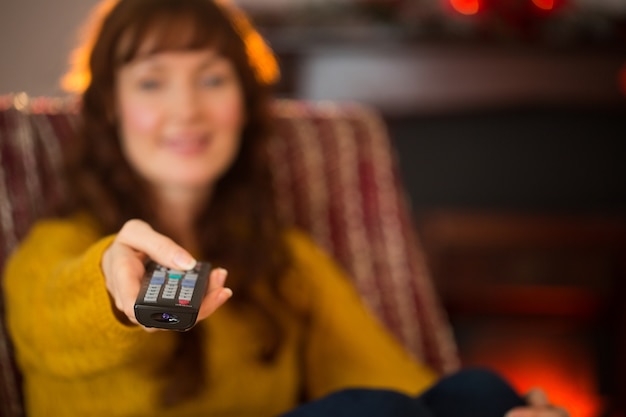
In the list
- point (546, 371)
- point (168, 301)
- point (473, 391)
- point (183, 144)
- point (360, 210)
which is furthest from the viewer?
point (546, 371)

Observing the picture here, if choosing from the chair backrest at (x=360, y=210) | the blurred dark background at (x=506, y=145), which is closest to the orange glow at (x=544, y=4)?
the blurred dark background at (x=506, y=145)

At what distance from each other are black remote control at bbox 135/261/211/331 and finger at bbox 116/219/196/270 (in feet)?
0.06

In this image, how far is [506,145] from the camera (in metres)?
2.31

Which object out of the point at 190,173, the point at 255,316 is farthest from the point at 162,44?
the point at 255,316

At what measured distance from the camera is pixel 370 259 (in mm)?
1320

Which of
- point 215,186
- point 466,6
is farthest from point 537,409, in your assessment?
point 466,6

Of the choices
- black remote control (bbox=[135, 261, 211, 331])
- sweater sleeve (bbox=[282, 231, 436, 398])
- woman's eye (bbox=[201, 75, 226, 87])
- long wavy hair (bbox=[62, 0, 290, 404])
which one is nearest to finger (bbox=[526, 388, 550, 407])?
sweater sleeve (bbox=[282, 231, 436, 398])

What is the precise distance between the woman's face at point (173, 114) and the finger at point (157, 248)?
285mm

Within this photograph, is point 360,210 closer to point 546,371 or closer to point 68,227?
point 68,227

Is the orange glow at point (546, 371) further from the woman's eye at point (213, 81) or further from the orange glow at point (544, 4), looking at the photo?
the woman's eye at point (213, 81)

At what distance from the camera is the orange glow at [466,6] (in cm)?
195

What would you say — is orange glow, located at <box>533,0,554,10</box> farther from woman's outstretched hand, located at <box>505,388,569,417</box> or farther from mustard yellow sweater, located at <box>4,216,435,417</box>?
woman's outstretched hand, located at <box>505,388,569,417</box>

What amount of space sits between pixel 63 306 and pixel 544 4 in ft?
4.99

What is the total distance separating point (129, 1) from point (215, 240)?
0.34m
